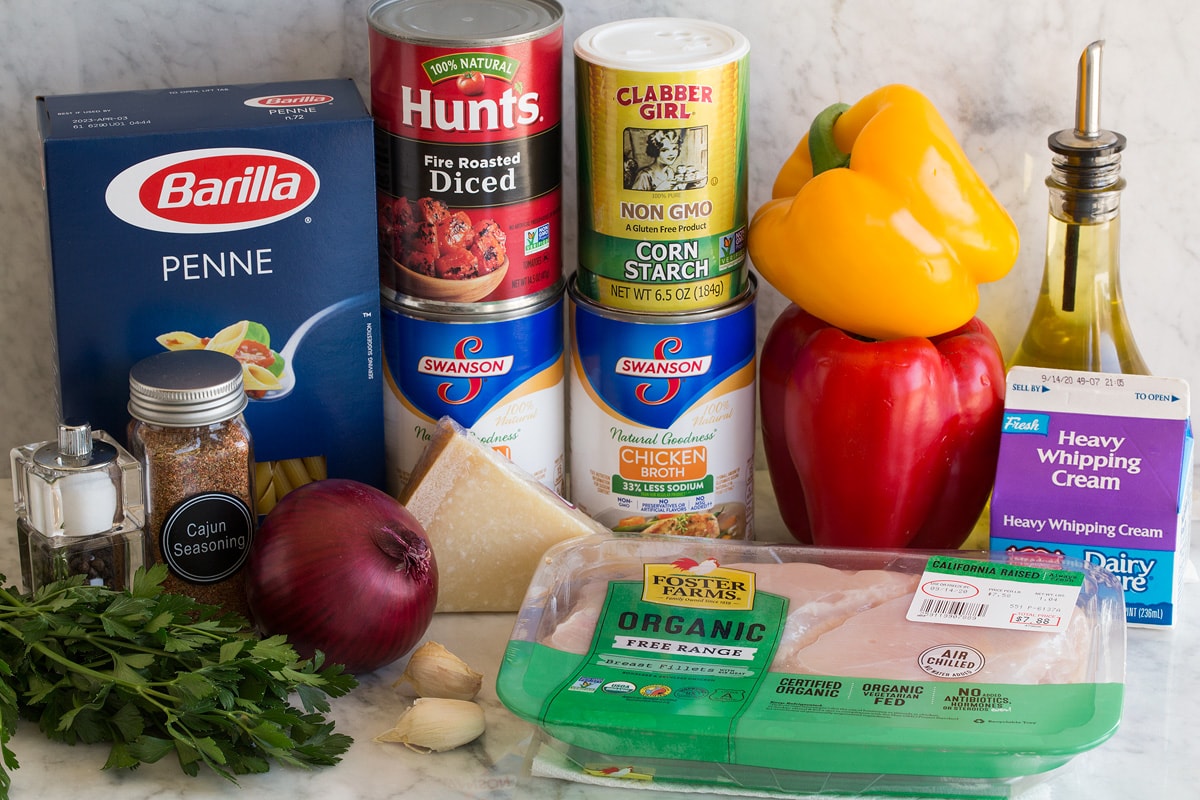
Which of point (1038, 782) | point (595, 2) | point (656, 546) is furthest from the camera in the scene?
point (595, 2)

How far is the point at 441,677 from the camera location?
1050mm

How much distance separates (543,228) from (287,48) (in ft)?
1.00

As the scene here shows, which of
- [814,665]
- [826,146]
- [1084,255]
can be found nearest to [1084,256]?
[1084,255]

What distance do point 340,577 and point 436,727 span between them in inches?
5.1

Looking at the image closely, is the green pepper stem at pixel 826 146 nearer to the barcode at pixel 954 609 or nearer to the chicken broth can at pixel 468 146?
the chicken broth can at pixel 468 146

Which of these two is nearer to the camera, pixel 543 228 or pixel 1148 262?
pixel 543 228

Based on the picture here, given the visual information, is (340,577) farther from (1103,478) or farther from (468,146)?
(1103,478)

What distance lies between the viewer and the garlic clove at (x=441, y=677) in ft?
3.44

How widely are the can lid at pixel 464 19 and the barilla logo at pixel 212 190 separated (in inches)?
5.2

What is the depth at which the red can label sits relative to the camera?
3.57 feet

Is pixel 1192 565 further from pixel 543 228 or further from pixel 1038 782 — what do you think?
pixel 543 228

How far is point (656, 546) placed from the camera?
1.16m

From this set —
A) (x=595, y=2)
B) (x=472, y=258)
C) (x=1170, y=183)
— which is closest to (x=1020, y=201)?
(x=1170, y=183)

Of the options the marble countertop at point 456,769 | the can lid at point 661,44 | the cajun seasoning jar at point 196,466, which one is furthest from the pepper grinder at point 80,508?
the can lid at point 661,44
